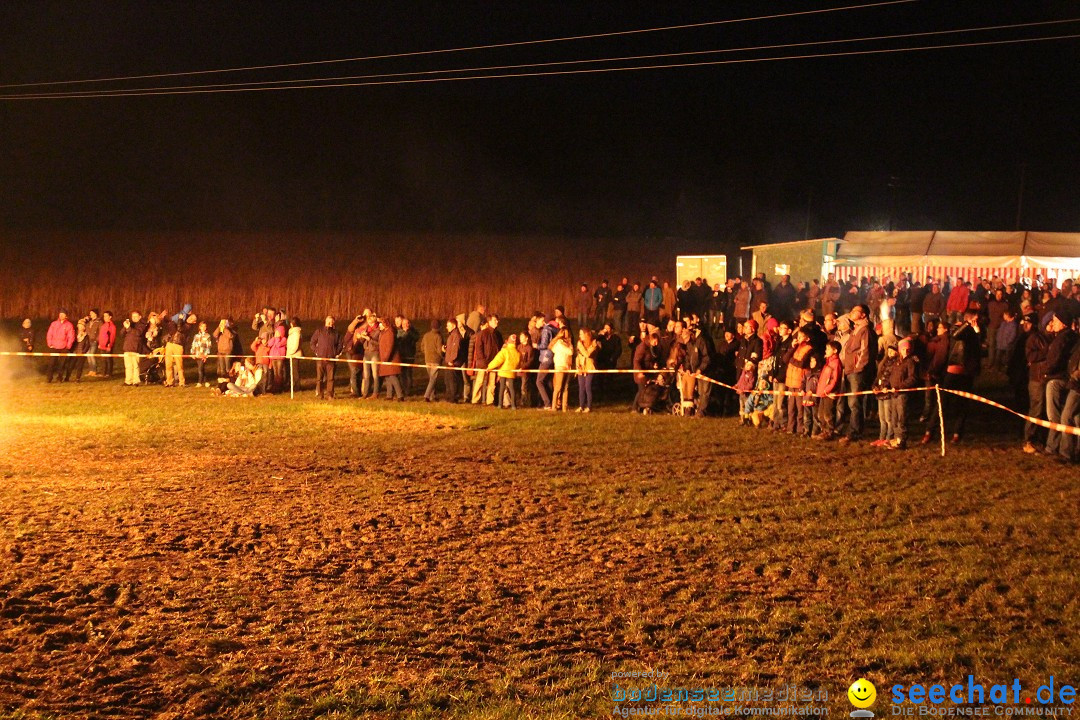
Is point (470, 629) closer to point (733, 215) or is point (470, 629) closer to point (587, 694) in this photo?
point (587, 694)

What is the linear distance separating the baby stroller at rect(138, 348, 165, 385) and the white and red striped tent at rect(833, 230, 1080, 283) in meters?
20.7

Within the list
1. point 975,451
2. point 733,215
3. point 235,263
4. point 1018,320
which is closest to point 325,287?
point 235,263

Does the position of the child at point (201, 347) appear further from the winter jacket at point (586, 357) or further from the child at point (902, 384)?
the child at point (902, 384)

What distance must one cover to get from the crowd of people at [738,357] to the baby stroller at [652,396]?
0.10ft

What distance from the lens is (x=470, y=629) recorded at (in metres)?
7.73

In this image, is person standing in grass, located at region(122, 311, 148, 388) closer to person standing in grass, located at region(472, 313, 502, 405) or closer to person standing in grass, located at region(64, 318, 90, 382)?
person standing in grass, located at region(64, 318, 90, 382)

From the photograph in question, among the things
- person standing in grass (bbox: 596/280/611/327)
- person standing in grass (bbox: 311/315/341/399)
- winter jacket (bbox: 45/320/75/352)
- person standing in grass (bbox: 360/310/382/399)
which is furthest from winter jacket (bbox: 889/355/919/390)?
winter jacket (bbox: 45/320/75/352)

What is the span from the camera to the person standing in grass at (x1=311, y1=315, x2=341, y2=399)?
21500 millimetres

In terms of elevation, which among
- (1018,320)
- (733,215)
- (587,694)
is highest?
(733,215)

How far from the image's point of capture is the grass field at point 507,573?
677 centimetres

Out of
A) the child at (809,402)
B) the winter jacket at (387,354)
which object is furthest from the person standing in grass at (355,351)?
the child at (809,402)

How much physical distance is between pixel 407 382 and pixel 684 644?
1476 centimetres

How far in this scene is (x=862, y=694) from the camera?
6191 mm

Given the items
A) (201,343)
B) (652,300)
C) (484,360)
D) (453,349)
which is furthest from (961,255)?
(201,343)
